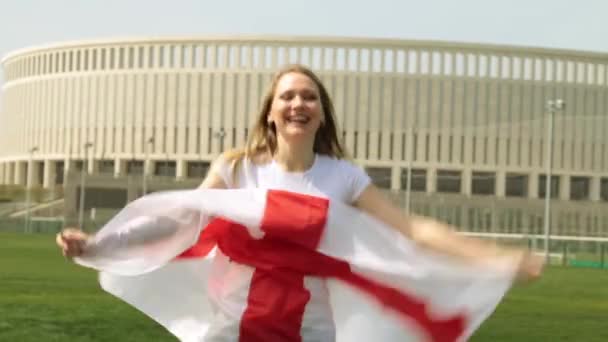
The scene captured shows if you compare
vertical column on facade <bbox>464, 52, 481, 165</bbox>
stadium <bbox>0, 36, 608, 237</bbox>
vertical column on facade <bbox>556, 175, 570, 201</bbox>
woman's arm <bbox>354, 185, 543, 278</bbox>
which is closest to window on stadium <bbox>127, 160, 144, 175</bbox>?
stadium <bbox>0, 36, 608, 237</bbox>

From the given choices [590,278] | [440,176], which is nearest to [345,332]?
[590,278]

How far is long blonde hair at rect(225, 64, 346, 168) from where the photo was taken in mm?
4910

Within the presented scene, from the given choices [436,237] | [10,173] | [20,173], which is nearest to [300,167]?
[436,237]

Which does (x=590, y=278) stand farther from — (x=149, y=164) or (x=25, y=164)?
(x=25, y=164)

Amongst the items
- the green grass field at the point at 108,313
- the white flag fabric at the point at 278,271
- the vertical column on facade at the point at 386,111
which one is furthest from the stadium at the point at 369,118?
the white flag fabric at the point at 278,271

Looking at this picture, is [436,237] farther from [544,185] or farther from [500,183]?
[544,185]

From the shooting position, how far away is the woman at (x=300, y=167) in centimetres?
482

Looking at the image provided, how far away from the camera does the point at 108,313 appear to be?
16094mm

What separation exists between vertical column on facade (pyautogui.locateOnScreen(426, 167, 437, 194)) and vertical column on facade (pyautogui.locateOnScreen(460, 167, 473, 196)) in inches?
83.6

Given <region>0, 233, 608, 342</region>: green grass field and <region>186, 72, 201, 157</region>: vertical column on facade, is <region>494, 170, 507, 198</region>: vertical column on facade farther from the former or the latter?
<region>0, 233, 608, 342</region>: green grass field

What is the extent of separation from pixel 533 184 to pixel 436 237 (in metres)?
104

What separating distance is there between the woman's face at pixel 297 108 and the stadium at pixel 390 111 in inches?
3818

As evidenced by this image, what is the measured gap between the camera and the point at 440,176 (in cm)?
10694

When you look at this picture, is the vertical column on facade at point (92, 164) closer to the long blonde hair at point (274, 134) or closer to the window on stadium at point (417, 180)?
the window on stadium at point (417, 180)
